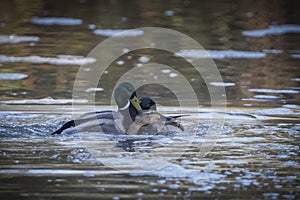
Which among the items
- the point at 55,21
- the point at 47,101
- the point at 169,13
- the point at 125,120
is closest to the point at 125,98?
the point at 125,120

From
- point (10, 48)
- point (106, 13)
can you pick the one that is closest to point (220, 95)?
point (10, 48)

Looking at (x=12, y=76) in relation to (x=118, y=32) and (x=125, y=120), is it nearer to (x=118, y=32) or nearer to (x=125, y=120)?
(x=125, y=120)

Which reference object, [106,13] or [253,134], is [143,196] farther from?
[106,13]

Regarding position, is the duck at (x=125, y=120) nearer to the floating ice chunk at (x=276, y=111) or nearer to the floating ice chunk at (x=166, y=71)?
the floating ice chunk at (x=276, y=111)

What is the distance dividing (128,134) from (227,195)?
9.28 feet

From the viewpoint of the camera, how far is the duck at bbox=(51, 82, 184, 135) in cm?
931

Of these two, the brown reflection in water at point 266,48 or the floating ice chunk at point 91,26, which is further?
the floating ice chunk at point 91,26

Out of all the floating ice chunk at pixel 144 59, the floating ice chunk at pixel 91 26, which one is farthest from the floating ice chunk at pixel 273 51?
the floating ice chunk at pixel 91 26

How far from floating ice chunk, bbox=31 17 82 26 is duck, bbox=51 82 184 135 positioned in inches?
401

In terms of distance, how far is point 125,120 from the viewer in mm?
9578

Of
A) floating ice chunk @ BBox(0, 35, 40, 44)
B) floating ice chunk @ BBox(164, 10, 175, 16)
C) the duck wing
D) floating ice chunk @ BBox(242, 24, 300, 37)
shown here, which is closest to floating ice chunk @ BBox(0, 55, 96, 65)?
floating ice chunk @ BBox(0, 35, 40, 44)

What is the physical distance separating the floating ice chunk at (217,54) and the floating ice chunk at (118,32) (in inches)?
92.2

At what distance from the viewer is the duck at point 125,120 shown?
931 cm

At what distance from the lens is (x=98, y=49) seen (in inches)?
630
